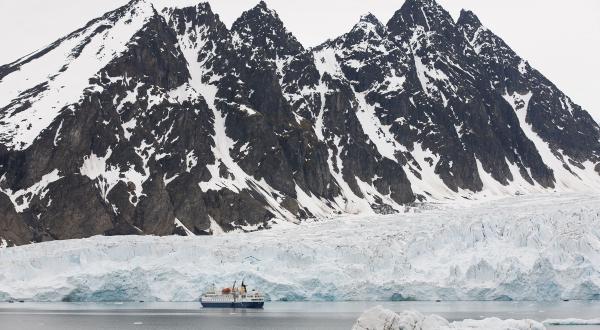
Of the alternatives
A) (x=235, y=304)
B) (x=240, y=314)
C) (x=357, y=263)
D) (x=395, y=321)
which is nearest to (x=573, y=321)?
(x=395, y=321)

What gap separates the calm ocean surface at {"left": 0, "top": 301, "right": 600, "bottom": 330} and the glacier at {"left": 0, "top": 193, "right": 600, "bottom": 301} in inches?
72.9

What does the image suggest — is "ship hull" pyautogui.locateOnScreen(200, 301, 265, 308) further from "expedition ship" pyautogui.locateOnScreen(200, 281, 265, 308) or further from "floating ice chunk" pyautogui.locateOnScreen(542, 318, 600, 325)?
"floating ice chunk" pyautogui.locateOnScreen(542, 318, 600, 325)

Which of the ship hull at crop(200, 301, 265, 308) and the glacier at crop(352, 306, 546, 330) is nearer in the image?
the glacier at crop(352, 306, 546, 330)

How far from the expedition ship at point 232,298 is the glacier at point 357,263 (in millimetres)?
1157

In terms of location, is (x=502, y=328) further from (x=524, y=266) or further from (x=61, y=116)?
(x=61, y=116)

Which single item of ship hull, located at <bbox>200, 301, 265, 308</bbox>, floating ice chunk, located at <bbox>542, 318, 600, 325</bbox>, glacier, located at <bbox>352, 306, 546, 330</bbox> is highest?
glacier, located at <bbox>352, 306, 546, 330</bbox>

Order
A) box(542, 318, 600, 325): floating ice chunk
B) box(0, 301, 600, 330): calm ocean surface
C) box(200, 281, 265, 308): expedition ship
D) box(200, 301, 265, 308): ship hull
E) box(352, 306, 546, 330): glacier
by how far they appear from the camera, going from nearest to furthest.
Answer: box(352, 306, 546, 330): glacier
box(542, 318, 600, 325): floating ice chunk
box(0, 301, 600, 330): calm ocean surface
box(200, 281, 265, 308): expedition ship
box(200, 301, 265, 308): ship hull

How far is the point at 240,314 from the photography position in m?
82.9

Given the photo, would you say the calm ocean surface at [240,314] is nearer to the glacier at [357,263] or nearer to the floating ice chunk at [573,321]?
the floating ice chunk at [573,321]

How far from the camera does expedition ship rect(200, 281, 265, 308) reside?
89875 mm

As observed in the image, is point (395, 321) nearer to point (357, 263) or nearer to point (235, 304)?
point (357, 263)

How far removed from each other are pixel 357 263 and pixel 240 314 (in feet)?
45.9

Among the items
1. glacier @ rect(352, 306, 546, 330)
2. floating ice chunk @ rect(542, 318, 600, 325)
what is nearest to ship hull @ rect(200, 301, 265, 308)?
floating ice chunk @ rect(542, 318, 600, 325)

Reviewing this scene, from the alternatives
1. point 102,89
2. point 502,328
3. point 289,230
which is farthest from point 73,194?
point 502,328
